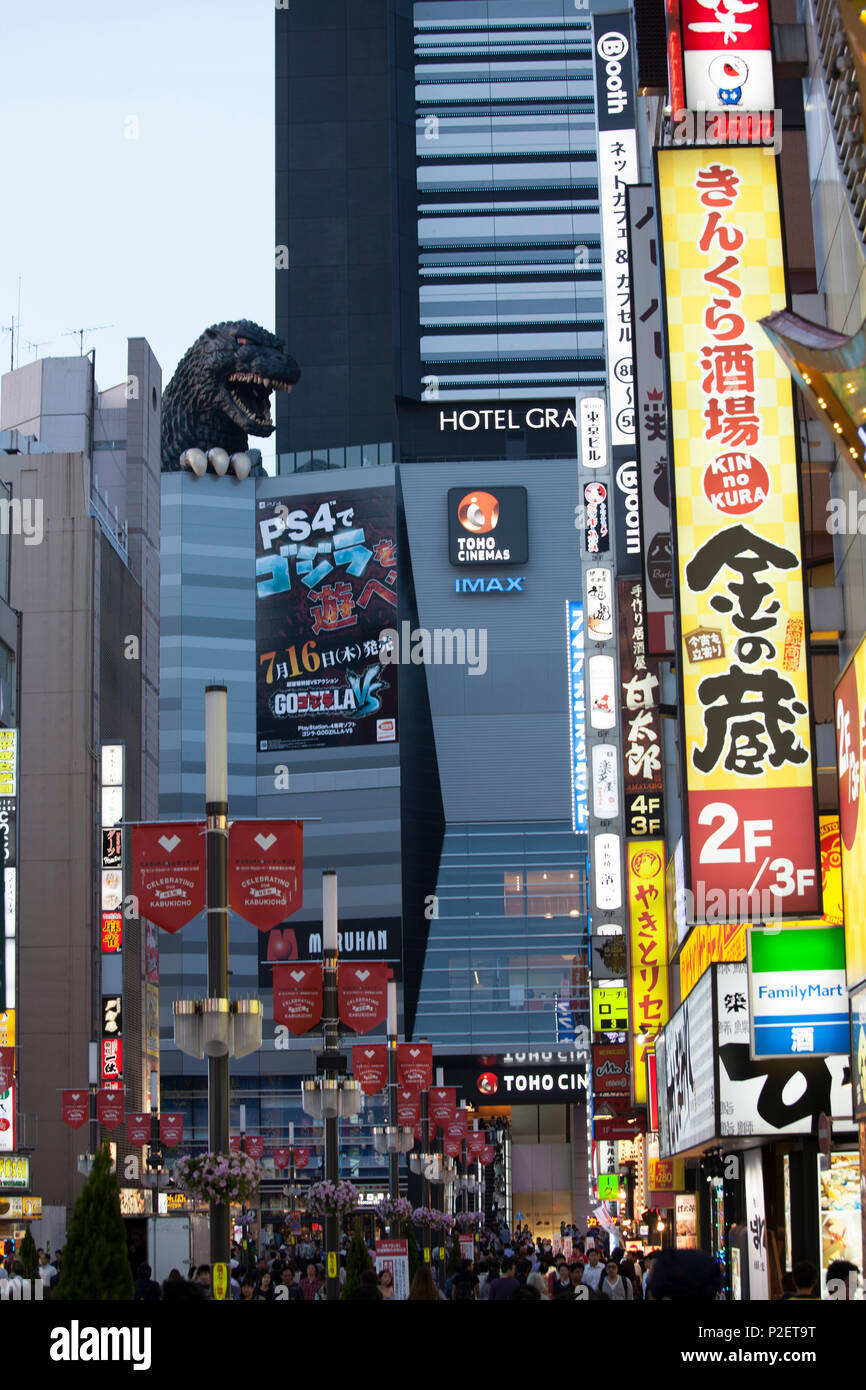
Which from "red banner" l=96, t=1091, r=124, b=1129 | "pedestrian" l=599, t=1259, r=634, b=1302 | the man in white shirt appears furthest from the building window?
"pedestrian" l=599, t=1259, r=634, b=1302

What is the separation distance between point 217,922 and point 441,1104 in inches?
1616

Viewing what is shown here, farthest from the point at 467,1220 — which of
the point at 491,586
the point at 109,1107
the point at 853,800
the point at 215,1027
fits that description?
the point at 491,586

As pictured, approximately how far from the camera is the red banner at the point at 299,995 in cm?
2809

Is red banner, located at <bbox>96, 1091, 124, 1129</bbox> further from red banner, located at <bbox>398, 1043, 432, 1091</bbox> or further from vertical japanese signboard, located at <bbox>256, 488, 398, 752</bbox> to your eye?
vertical japanese signboard, located at <bbox>256, 488, 398, 752</bbox>

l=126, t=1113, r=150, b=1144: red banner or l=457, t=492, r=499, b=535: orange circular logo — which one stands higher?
l=457, t=492, r=499, b=535: orange circular logo

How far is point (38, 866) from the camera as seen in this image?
9019 centimetres

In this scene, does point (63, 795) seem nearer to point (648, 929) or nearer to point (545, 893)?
point (545, 893)

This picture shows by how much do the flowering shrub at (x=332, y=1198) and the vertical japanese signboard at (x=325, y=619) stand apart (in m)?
94.8

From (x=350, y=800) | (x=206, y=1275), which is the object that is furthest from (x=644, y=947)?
(x=350, y=800)

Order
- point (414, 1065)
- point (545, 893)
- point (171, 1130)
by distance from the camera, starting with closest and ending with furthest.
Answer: point (414, 1065), point (171, 1130), point (545, 893)

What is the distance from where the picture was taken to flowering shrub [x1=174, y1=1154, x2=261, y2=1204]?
54.6 ft

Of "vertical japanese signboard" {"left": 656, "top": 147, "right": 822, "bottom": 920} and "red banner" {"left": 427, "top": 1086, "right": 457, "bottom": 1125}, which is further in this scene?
"red banner" {"left": 427, "top": 1086, "right": 457, "bottom": 1125}
